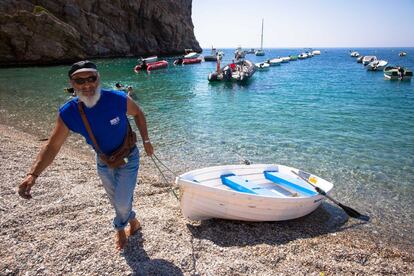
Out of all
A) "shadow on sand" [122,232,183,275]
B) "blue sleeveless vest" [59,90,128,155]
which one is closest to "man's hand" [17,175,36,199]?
"blue sleeveless vest" [59,90,128,155]

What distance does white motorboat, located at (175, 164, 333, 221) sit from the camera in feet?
20.5

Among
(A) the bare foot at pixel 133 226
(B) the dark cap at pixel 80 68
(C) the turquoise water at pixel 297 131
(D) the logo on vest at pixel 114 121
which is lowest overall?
(C) the turquoise water at pixel 297 131

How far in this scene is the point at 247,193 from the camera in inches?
254

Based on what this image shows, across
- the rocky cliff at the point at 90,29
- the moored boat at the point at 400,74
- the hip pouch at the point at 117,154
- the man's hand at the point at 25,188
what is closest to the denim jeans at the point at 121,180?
the hip pouch at the point at 117,154

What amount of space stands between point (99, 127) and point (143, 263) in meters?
2.29

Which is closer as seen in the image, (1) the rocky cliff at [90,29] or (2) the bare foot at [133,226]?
(2) the bare foot at [133,226]

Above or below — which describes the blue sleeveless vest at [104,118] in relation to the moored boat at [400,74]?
above

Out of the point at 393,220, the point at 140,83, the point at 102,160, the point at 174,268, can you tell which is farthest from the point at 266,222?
the point at 140,83

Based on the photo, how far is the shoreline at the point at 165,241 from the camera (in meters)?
4.88

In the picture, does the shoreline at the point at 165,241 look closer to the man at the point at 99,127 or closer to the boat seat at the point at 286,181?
the boat seat at the point at 286,181

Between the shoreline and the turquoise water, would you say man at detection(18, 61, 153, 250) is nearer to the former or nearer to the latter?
the shoreline

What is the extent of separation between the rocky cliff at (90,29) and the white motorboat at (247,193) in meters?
61.6

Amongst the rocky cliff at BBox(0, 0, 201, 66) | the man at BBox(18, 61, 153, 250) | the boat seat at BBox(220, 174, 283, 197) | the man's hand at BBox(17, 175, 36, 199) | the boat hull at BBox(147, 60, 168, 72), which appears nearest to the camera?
the man's hand at BBox(17, 175, 36, 199)

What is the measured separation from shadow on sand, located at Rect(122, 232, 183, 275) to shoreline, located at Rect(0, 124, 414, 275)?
0.6 inches
